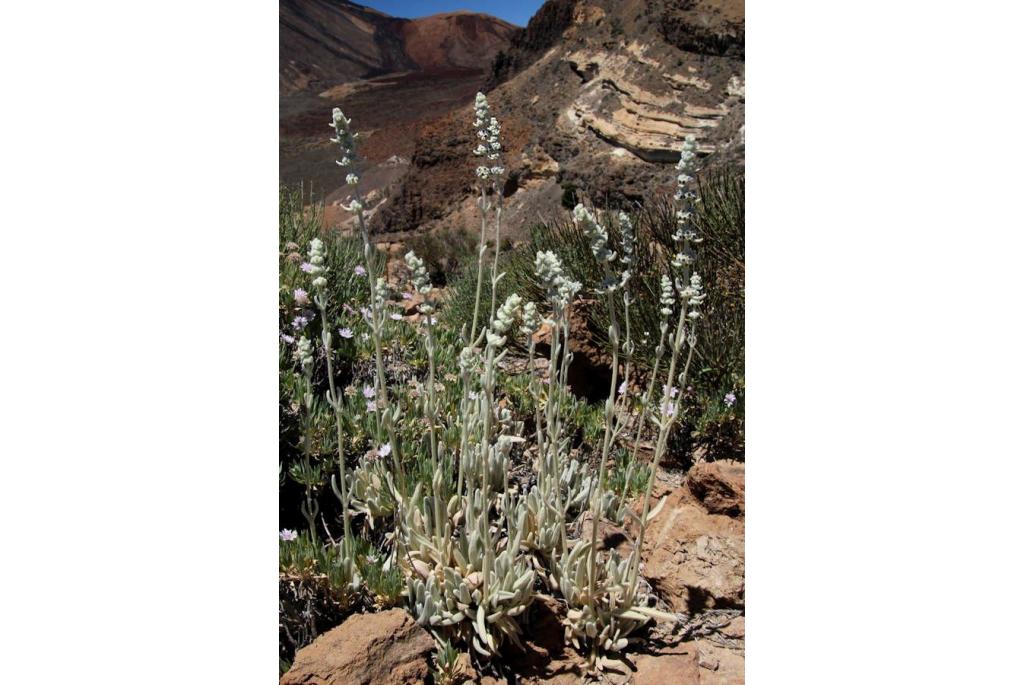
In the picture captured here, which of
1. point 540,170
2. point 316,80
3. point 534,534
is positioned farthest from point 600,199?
point 534,534

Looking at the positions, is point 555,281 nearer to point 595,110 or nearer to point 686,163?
point 686,163

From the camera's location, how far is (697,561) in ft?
5.69

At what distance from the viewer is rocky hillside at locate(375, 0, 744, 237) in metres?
2.40

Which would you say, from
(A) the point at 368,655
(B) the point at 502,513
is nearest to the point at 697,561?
(B) the point at 502,513

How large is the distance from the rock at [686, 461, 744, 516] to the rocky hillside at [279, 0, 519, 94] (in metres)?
1.30

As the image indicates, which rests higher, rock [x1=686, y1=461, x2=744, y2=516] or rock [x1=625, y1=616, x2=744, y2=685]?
rock [x1=686, y1=461, x2=744, y2=516]

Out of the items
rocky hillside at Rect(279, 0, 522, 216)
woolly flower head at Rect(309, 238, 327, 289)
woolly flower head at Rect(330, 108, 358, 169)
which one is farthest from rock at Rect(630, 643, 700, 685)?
rocky hillside at Rect(279, 0, 522, 216)

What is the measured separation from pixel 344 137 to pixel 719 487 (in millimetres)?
1159

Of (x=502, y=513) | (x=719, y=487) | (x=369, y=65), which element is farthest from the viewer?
(x=369, y=65)

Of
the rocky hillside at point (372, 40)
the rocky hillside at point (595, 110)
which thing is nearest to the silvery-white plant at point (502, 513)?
the rocky hillside at point (372, 40)

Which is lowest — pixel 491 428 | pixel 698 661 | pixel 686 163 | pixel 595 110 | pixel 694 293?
pixel 698 661

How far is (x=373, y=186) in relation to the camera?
3.28 meters

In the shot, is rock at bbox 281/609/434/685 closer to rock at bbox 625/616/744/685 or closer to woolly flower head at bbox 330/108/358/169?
rock at bbox 625/616/744/685

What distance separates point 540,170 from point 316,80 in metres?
0.93
